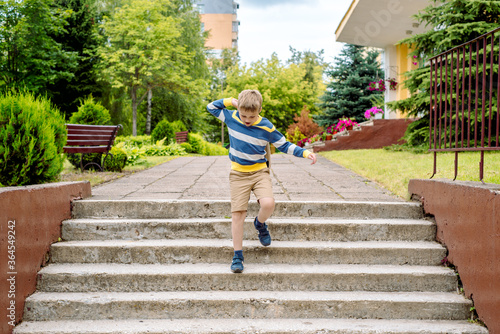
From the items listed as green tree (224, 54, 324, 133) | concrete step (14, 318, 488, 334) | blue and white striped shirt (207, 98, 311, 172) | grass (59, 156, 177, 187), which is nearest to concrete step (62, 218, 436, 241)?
blue and white striped shirt (207, 98, 311, 172)

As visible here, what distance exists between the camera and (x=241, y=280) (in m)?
3.11

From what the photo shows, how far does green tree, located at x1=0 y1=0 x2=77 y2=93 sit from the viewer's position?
19156 millimetres

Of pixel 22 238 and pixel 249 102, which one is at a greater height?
pixel 249 102

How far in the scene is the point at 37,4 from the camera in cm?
1912

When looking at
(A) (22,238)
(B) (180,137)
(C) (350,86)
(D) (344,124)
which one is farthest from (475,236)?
(B) (180,137)

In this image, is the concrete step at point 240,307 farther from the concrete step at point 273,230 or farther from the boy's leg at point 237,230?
the concrete step at point 273,230

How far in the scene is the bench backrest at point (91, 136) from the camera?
675 centimetres

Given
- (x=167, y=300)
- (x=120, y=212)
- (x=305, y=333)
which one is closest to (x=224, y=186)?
(x=120, y=212)

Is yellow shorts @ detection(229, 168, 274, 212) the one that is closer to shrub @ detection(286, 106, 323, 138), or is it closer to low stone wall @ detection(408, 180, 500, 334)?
low stone wall @ detection(408, 180, 500, 334)

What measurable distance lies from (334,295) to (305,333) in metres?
0.47

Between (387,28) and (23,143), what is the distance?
13.2 metres

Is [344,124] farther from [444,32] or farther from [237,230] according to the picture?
[237,230]

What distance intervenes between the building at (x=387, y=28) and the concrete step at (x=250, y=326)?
10361 mm

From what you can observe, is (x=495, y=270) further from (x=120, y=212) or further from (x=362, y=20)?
(x=362, y=20)
